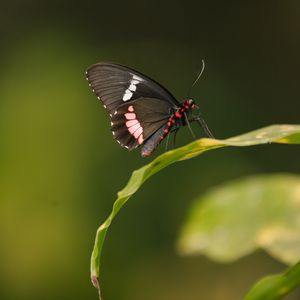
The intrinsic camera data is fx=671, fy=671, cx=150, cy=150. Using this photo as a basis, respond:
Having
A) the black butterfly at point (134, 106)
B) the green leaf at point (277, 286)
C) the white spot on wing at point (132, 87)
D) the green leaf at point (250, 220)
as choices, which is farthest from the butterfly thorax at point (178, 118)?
the green leaf at point (277, 286)

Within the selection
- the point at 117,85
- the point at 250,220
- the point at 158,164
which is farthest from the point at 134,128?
the point at 158,164

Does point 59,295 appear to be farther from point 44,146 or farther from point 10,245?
point 44,146

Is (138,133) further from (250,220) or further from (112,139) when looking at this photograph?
(112,139)

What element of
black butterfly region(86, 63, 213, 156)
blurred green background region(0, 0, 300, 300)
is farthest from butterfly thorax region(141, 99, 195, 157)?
blurred green background region(0, 0, 300, 300)

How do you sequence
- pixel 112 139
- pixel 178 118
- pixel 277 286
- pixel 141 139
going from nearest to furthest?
pixel 277 286 < pixel 141 139 < pixel 178 118 < pixel 112 139

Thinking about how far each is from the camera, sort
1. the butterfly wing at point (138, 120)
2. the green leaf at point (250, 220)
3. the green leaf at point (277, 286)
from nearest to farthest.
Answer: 1. the green leaf at point (277, 286)
2. the green leaf at point (250, 220)
3. the butterfly wing at point (138, 120)

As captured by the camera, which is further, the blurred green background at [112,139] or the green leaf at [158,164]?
the blurred green background at [112,139]

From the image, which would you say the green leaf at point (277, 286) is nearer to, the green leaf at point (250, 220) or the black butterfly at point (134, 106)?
the green leaf at point (250, 220)
